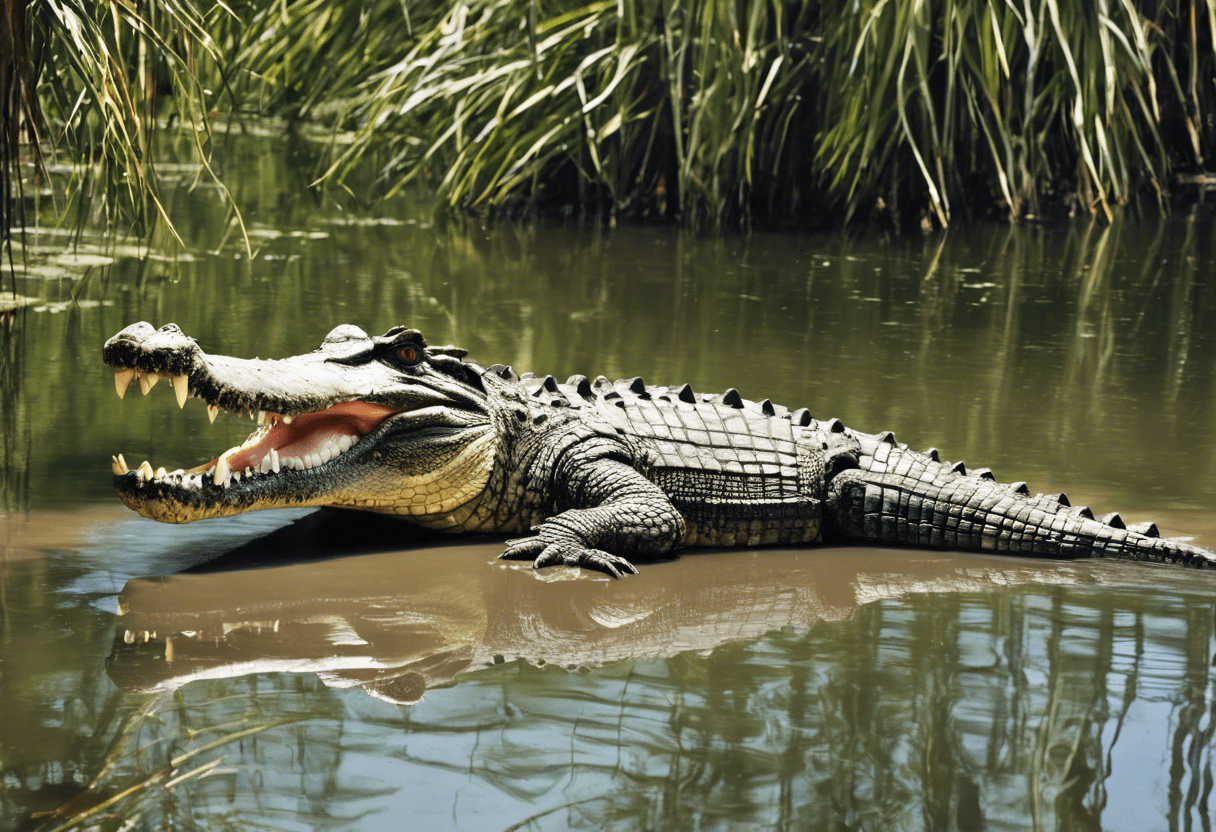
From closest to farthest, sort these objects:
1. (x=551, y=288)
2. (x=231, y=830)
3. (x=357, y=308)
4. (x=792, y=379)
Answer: (x=231, y=830), (x=792, y=379), (x=357, y=308), (x=551, y=288)

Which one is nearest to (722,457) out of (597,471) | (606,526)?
(597,471)

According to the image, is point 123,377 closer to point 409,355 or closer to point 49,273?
point 409,355

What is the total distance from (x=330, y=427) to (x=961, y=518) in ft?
6.28

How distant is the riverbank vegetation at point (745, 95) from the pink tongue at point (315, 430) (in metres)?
5.72

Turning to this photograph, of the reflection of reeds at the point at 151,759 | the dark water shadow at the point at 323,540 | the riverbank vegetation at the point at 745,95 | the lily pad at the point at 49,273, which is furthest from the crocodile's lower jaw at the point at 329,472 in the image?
the riverbank vegetation at the point at 745,95

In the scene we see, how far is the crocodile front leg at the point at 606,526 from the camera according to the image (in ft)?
13.0

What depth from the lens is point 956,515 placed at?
430 centimetres

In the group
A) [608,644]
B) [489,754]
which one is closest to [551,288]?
[608,644]

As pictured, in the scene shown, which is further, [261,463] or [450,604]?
[261,463]

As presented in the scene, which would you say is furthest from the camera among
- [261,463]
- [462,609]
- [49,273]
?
[49,273]

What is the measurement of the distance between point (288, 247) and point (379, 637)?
702 cm

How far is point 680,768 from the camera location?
258 cm

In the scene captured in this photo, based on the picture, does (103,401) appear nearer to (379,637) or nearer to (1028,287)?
(379,637)

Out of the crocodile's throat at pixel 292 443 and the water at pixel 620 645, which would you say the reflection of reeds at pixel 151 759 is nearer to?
the water at pixel 620 645
